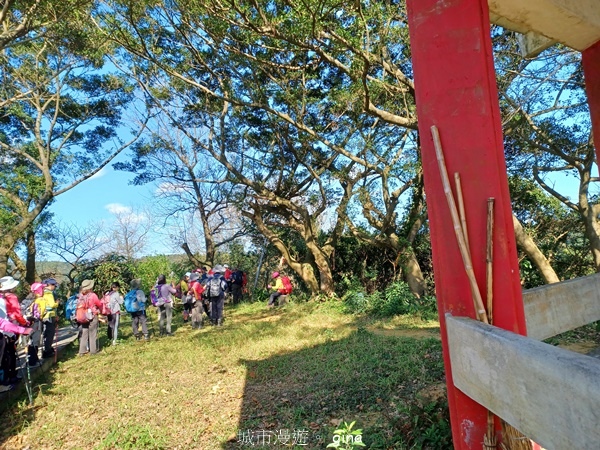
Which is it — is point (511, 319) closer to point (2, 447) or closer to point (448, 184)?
point (448, 184)

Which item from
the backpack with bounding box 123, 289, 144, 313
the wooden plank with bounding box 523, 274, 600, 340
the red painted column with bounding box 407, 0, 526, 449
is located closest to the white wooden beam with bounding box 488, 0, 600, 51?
the red painted column with bounding box 407, 0, 526, 449

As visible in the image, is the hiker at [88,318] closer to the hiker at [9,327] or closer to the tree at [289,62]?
the hiker at [9,327]

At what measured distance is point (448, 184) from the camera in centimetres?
193

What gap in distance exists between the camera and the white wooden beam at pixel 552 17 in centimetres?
253

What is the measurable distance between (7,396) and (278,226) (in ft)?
39.0

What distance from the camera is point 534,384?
1273mm

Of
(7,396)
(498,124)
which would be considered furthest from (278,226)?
(498,124)

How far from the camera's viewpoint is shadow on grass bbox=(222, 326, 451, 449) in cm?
342

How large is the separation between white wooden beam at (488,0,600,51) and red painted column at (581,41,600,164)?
302 mm

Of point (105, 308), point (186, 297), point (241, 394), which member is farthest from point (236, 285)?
point (241, 394)

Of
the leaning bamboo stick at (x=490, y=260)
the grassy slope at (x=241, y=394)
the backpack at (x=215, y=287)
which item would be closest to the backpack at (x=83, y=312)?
the grassy slope at (x=241, y=394)

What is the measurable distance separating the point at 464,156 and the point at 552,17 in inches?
65.4

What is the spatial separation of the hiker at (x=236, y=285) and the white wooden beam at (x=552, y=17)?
1450 centimetres

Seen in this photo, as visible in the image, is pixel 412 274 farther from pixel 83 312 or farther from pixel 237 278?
pixel 83 312
